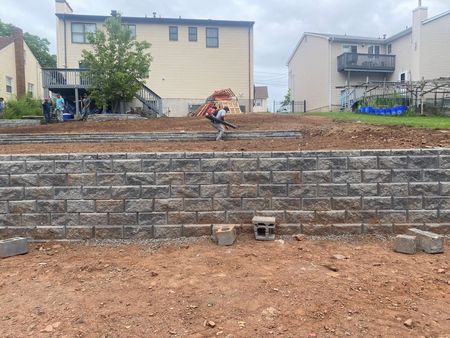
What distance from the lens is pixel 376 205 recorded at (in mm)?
5012

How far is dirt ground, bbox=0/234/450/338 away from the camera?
311 centimetres

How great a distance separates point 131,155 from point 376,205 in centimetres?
318

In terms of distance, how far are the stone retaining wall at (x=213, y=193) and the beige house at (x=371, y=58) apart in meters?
21.1

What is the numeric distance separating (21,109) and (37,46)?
89.0ft

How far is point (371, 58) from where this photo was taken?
28.9 metres

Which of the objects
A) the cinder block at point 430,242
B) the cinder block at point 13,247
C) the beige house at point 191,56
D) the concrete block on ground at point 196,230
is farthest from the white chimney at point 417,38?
the cinder block at point 13,247

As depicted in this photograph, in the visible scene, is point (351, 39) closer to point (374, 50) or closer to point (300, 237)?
point (374, 50)

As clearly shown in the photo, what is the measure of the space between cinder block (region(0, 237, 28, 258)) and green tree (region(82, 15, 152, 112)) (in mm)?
13241

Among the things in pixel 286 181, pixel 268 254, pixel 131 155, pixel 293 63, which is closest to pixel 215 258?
pixel 268 254

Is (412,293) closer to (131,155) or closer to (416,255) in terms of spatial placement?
(416,255)

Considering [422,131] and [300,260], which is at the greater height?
[422,131]

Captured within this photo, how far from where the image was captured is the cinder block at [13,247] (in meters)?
4.66

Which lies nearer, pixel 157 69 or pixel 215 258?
pixel 215 258

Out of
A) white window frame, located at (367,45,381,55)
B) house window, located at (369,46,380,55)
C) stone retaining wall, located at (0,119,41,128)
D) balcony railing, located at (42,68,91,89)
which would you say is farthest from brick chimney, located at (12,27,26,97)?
house window, located at (369,46,380,55)
